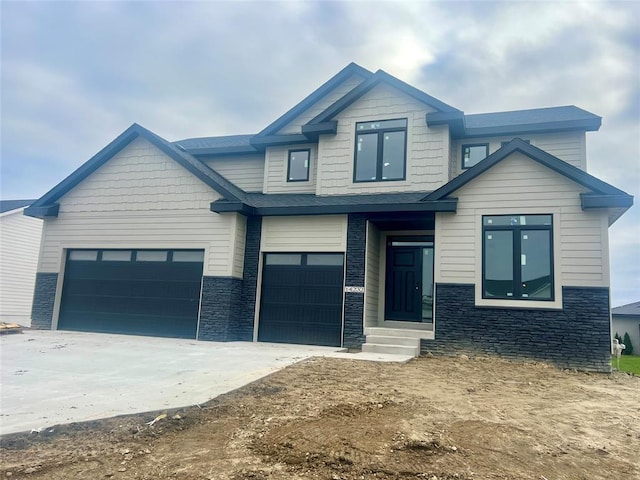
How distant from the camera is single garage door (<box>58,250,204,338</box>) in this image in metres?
12.0

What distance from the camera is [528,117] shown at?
1312 centimetres

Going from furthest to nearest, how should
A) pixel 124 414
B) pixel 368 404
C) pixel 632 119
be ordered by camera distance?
pixel 632 119, pixel 368 404, pixel 124 414

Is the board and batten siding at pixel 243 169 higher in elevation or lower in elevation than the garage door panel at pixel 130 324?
higher

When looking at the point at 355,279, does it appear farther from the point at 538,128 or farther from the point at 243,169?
the point at 538,128

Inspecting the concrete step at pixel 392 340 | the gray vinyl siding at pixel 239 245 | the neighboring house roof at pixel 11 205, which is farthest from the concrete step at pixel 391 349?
the neighboring house roof at pixel 11 205

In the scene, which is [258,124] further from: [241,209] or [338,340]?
[338,340]

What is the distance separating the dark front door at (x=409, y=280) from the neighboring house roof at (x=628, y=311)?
17.8 m

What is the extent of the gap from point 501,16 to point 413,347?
7.69 meters

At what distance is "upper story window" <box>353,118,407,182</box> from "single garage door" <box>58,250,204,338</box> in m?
5.08

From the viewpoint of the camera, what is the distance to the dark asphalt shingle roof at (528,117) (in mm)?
12297

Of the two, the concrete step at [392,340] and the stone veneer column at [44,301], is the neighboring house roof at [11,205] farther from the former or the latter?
the concrete step at [392,340]

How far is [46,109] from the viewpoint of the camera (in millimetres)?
17562

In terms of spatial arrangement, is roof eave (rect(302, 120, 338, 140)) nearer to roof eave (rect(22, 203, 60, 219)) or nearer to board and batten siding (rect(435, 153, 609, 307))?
board and batten siding (rect(435, 153, 609, 307))

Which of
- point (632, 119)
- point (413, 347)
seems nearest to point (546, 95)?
point (632, 119)
